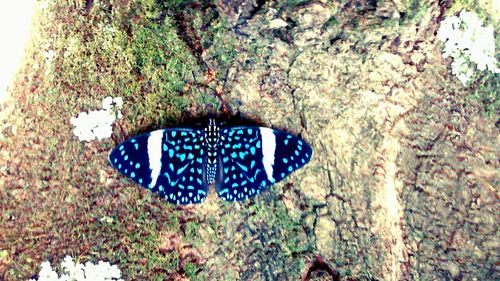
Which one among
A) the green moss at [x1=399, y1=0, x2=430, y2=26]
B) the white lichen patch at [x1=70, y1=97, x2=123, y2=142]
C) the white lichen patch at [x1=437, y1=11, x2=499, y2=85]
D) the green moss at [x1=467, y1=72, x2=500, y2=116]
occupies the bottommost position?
the white lichen patch at [x1=70, y1=97, x2=123, y2=142]

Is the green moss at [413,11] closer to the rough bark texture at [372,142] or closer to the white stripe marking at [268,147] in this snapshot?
the rough bark texture at [372,142]

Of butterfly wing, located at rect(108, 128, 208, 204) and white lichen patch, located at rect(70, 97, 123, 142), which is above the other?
white lichen patch, located at rect(70, 97, 123, 142)

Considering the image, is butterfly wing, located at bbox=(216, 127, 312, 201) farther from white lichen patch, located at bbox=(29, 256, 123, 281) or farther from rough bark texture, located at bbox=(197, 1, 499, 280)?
white lichen patch, located at bbox=(29, 256, 123, 281)

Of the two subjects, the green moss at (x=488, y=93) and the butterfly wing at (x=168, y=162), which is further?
the green moss at (x=488, y=93)

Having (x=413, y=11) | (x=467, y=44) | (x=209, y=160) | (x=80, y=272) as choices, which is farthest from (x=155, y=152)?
(x=467, y=44)

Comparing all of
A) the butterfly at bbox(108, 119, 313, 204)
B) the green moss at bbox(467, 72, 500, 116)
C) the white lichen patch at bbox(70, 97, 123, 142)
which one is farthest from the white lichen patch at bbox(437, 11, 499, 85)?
the white lichen patch at bbox(70, 97, 123, 142)

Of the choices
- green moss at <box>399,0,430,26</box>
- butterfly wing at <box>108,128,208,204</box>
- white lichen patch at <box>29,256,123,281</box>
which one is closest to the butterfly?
butterfly wing at <box>108,128,208,204</box>

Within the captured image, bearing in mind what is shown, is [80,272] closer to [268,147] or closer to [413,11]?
[268,147]

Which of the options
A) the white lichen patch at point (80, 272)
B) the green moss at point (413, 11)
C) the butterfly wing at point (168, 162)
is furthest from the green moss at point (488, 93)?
the white lichen patch at point (80, 272)

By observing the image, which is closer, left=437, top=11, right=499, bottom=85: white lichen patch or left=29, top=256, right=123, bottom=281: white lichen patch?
left=29, top=256, right=123, bottom=281: white lichen patch
